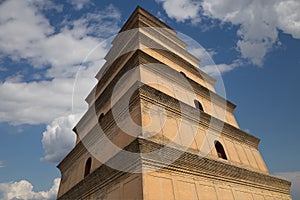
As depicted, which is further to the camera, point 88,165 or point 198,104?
point 198,104

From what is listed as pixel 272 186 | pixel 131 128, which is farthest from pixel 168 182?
pixel 272 186

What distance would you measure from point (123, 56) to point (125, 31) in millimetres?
2925

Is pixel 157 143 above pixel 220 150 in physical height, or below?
below

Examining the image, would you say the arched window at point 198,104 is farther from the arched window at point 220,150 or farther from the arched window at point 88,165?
the arched window at point 88,165

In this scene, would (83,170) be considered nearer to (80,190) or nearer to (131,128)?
(80,190)

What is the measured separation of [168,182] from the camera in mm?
7281

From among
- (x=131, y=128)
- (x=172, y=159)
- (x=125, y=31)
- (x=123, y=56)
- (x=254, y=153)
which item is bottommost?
(x=172, y=159)

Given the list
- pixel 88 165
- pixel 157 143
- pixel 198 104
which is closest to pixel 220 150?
pixel 198 104

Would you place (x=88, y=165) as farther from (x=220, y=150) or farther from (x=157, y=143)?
(x=220, y=150)

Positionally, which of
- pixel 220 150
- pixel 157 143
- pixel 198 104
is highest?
pixel 198 104

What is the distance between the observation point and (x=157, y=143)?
7734mm

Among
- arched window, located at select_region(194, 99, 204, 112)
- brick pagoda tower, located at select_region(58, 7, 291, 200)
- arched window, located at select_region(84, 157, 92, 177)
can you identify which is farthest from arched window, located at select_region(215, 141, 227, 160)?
arched window, located at select_region(84, 157, 92, 177)

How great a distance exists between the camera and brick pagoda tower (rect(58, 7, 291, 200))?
24.5ft

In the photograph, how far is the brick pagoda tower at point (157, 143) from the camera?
7461 millimetres
